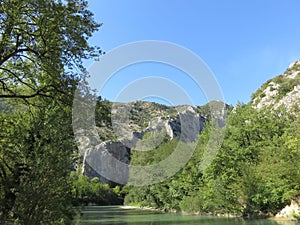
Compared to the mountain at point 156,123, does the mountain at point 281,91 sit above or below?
above

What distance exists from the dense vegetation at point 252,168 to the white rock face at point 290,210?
63 cm

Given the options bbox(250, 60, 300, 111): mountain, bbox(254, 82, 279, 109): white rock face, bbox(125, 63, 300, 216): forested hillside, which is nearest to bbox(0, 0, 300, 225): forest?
bbox(125, 63, 300, 216): forested hillside

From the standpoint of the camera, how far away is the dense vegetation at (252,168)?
2589cm

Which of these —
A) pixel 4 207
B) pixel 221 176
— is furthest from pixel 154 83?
pixel 4 207

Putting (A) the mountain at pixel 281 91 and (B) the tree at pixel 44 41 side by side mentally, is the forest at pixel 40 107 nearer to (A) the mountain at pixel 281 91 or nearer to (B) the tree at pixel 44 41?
(B) the tree at pixel 44 41

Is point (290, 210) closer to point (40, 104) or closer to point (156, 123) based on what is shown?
point (40, 104)

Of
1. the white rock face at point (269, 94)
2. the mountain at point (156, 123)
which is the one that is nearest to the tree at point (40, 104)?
the mountain at point (156, 123)

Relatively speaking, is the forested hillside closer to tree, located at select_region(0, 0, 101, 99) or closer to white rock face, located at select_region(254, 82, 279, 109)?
tree, located at select_region(0, 0, 101, 99)

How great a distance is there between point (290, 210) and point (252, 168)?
495 cm

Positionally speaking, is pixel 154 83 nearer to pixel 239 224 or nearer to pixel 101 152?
pixel 239 224

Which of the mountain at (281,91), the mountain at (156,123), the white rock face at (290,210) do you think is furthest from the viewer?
the mountain at (281,91)

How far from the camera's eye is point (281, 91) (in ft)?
237

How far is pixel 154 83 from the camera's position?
91.7 feet

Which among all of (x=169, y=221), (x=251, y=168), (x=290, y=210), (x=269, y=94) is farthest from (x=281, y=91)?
(x=169, y=221)
